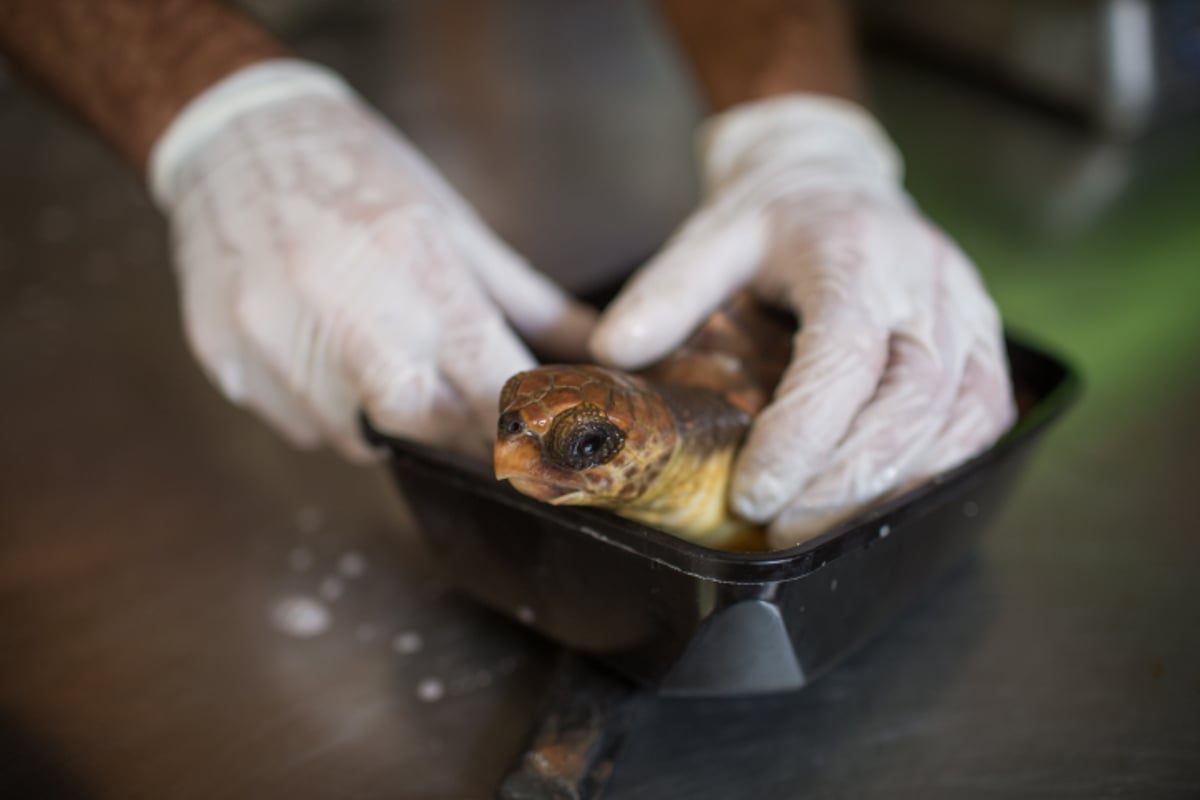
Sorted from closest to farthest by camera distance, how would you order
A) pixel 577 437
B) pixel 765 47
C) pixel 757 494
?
pixel 577 437
pixel 757 494
pixel 765 47

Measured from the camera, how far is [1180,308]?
1239 millimetres

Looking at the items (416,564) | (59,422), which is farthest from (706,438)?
(59,422)

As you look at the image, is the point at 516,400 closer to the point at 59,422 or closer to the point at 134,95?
the point at 134,95

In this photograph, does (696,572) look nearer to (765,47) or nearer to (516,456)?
(516,456)

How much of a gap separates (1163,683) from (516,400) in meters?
0.60

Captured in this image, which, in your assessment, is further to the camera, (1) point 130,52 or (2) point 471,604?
(1) point 130,52

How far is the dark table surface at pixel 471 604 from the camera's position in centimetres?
70

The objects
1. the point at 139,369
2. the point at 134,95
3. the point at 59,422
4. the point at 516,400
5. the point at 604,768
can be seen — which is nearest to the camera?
the point at 516,400

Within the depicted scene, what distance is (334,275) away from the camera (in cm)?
84

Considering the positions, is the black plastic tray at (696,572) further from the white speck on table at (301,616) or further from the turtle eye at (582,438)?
the white speck on table at (301,616)

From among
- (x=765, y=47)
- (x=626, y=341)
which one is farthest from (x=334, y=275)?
(x=765, y=47)

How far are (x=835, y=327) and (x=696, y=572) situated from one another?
0.28 m

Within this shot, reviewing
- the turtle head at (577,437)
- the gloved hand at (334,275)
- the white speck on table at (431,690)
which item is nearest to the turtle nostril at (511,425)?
the turtle head at (577,437)

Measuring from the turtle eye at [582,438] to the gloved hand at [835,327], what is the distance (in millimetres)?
167
